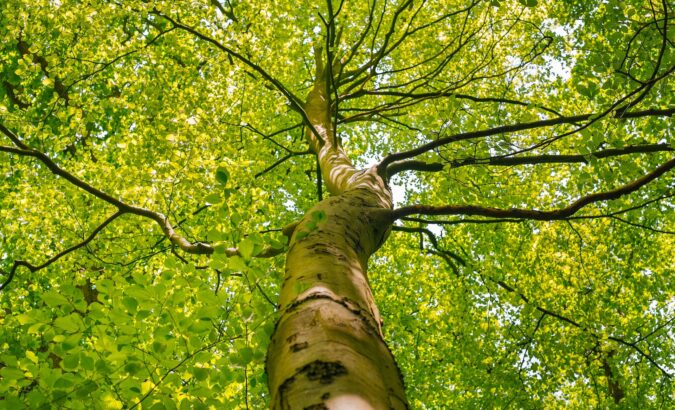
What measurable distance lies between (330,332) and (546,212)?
191cm

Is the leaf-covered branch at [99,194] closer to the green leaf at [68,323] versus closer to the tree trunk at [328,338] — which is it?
the green leaf at [68,323]

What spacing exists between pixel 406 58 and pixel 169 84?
453 cm

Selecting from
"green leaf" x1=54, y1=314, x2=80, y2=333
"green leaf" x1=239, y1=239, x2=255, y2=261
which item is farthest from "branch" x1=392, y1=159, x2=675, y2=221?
"green leaf" x1=54, y1=314, x2=80, y2=333

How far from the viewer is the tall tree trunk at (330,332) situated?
4.26 feet

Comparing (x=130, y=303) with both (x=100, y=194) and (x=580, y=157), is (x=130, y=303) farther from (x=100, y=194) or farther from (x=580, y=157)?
(x=580, y=157)

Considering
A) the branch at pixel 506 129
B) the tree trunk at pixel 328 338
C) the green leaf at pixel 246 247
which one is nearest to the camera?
the tree trunk at pixel 328 338

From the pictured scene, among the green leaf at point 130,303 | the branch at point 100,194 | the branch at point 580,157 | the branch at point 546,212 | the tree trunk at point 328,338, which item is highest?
the branch at point 100,194

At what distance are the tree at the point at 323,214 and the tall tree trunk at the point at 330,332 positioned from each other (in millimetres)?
11

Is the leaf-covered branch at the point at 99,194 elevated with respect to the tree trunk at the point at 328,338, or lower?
elevated

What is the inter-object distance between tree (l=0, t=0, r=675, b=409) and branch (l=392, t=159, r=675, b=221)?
0.06ft

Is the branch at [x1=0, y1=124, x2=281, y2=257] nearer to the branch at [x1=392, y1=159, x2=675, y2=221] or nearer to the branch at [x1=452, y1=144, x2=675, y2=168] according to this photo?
the branch at [x1=392, y1=159, x2=675, y2=221]

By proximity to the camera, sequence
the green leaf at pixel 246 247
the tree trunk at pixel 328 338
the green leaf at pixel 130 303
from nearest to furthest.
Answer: the tree trunk at pixel 328 338, the green leaf at pixel 246 247, the green leaf at pixel 130 303

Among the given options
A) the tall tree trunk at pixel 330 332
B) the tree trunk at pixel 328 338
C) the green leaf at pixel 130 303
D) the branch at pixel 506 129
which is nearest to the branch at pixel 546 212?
the branch at pixel 506 129

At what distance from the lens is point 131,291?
7.68 ft
